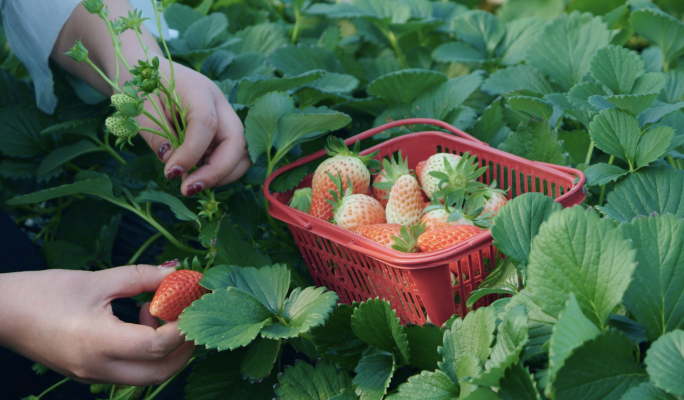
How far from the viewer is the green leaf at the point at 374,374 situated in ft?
1.75

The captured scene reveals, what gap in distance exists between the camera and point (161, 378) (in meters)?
0.67

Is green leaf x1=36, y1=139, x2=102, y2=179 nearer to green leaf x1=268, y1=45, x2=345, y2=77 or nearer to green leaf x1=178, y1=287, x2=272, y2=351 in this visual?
green leaf x1=268, y1=45, x2=345, y2=77

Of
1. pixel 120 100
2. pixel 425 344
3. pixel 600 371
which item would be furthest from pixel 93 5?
pixel 600 371

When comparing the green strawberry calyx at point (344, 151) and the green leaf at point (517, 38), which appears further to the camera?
the green leaf at point (517, 38)

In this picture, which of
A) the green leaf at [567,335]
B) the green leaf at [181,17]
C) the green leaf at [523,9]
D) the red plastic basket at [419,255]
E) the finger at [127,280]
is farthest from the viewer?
the green leaf at [523,9]

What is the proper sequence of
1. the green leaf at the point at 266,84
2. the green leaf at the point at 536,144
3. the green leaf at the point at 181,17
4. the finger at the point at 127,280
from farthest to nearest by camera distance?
the green leaf at the point at 181,17
the green leaf at the point at 266,84
the green leaf at the point at 536,144
the finger at the point at 127,280

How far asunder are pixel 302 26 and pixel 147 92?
81cm

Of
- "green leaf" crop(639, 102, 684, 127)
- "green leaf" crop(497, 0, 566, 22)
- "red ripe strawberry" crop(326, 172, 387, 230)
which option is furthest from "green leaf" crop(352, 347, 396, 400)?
"green leaf" crop(497, 0, 566, 22)

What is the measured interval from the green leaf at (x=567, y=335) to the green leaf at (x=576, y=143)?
54cm

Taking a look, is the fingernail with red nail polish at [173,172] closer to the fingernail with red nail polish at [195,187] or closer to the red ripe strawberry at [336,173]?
the fingernail with red nail polish at [195,187]

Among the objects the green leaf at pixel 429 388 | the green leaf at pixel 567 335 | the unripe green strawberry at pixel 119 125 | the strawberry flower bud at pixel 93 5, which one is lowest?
the green leaf at pixel 429 388

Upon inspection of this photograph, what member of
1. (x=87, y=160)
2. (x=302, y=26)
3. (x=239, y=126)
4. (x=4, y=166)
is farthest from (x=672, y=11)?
(x=4, y=166)

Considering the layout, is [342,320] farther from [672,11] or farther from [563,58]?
[672,11]

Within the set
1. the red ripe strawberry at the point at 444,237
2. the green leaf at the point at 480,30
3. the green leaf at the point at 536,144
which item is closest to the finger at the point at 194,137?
the red ripe strawberry at the point at 444,237
